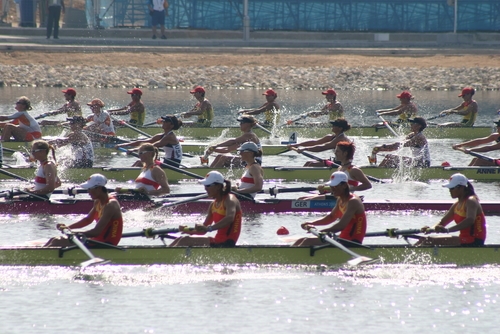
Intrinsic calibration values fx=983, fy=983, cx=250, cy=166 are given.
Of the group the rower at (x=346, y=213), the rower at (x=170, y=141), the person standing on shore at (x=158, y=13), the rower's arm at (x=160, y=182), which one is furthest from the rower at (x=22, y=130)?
the person standing on shore at (x=158, y=13)

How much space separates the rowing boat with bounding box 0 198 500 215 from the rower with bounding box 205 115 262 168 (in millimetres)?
3034

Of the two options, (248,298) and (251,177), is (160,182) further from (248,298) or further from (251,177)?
(248,298)

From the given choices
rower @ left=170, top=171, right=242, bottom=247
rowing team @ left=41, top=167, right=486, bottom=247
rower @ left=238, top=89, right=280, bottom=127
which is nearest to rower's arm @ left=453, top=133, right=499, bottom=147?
rowing team @ left=41, top=167, right=486, bottom=247

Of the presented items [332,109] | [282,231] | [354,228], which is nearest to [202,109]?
[332,109]

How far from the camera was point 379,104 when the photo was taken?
49.8 metres

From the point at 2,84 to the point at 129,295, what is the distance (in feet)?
140

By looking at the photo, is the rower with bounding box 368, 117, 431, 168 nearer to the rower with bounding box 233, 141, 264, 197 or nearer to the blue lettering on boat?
the blue lettering on boat

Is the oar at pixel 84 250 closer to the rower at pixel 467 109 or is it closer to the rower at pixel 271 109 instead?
the rower at pixel 271 109

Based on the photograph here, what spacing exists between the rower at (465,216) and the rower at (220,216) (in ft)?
10.6

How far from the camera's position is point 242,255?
16.6m

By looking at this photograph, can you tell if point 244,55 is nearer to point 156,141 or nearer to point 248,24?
point 248,24

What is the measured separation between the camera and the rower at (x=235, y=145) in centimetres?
2450

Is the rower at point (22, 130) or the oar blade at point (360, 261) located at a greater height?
the rower at point (22, 130)

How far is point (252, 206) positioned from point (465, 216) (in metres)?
6.18
